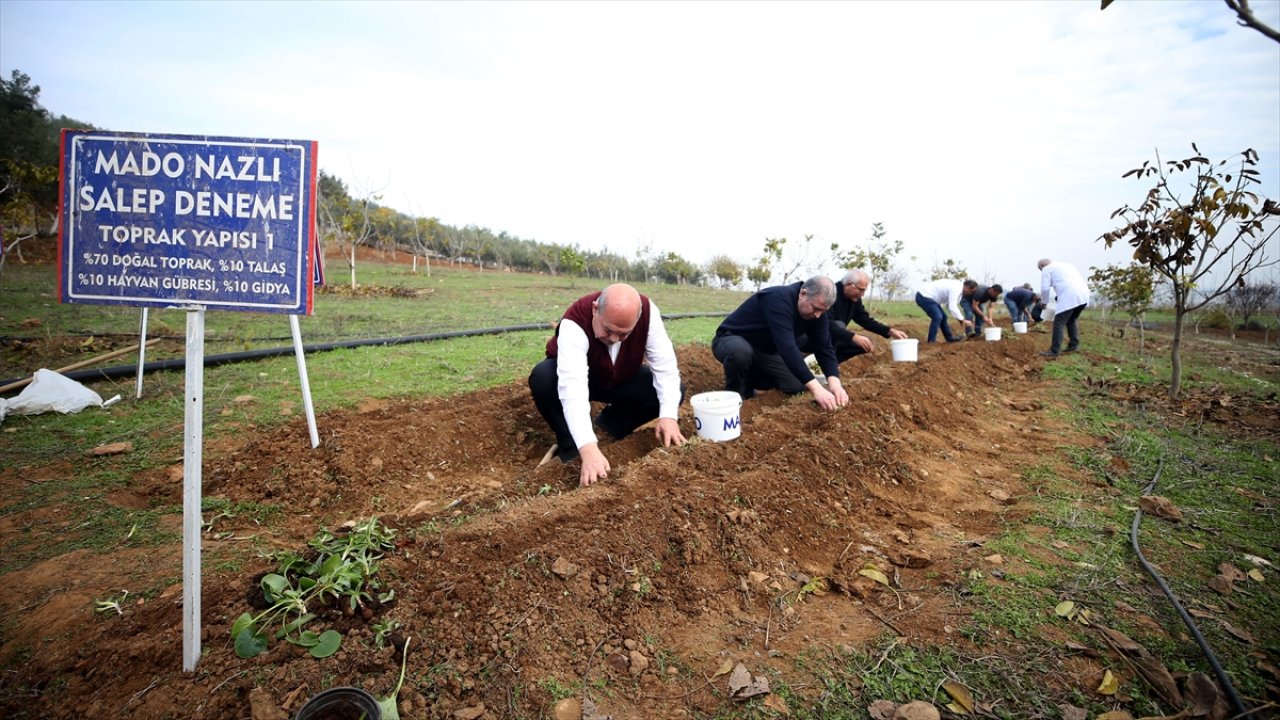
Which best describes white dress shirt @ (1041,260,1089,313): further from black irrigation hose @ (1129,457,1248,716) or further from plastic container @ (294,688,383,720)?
plastic container @ (294,688,383,720)

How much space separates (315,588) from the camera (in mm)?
2047

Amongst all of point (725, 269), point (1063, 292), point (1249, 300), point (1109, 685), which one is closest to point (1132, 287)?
point (1063, 292)

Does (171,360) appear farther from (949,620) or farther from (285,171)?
(949,620)

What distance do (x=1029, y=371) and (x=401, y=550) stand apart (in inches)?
340

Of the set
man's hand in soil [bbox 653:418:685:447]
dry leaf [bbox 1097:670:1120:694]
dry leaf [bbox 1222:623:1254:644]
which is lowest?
dry leaf [bbox 1097:670:1120:694]

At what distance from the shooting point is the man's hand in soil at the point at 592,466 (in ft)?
9.96

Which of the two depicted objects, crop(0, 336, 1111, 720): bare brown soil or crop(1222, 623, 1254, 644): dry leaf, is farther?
crop(1222, 623, 1254, 644): dry leaf

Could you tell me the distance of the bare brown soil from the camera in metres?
1.79

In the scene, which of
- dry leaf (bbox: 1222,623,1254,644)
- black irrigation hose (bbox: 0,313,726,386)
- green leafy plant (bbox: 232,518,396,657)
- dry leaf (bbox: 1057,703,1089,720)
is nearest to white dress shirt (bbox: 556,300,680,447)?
green leafy plant (bbox: 232,518,396,657)

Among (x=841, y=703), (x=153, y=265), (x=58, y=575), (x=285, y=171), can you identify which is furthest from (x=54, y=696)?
(x=841, y=703)

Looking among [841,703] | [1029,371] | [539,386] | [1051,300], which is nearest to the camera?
[841,703]

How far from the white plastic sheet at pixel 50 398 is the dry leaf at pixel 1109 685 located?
21.3ft

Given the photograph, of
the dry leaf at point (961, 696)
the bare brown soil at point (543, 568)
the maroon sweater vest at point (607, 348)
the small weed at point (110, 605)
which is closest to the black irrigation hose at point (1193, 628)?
the bare brown soil at point (543, 568)

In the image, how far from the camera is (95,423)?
411 cm
